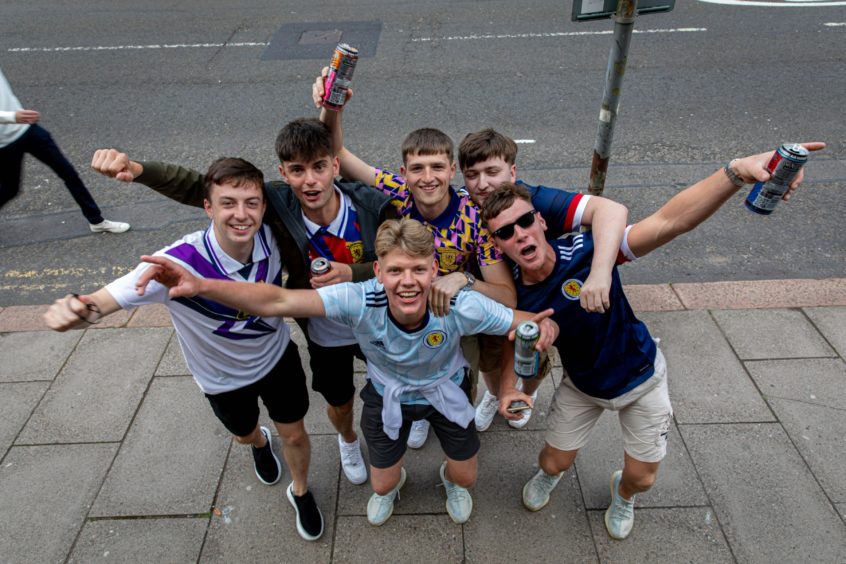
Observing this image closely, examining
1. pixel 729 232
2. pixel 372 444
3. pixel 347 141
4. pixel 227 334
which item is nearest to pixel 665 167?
pixel 729 232

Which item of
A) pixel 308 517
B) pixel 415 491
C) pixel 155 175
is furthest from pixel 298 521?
pixel 155 175

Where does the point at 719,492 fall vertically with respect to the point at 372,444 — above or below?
below

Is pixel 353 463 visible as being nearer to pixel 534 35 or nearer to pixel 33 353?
pixel 33 353

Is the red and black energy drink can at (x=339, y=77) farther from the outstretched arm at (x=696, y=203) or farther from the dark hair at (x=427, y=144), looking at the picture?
the outstretched arm at (x=696, y=203)

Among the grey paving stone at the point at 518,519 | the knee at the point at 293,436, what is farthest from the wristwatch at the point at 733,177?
the knee at the point at 293,436

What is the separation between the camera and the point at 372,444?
308 cm

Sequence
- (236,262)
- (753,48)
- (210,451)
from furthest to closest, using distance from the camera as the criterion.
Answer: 1. (753,48)
2. (210,451)
3. (236,262)

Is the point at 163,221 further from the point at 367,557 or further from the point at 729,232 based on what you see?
the point at 729,232

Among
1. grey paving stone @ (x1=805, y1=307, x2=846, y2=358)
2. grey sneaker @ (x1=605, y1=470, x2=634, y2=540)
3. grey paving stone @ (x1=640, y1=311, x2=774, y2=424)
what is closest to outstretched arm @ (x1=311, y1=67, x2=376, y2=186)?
grey sneaker @ (x1=605, y1=470, x2=634, y2=540)

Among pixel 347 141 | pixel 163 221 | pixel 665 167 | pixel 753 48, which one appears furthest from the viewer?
pixel 753 48

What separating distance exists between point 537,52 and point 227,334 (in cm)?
820

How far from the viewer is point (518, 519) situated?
3289mm

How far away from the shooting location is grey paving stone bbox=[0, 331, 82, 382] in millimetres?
4285

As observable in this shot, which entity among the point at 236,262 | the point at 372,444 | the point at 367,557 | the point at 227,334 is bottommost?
the point at 367,557
